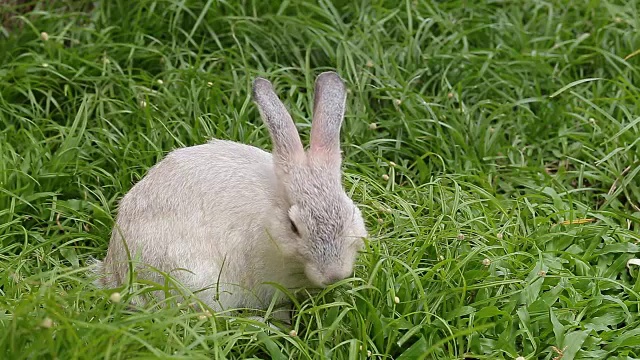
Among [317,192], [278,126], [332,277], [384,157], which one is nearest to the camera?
[332,277]

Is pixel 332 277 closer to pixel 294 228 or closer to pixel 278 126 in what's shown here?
pixel 294 228

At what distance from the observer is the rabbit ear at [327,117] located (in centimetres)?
517

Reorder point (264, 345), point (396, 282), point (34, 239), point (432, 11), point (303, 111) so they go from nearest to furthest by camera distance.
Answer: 1. point (264, 345)
2. point (396, 282)
3. point (34, 239)
4. point (303, 111)
5. point (432, 11)

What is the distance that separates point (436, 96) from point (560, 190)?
1.22m

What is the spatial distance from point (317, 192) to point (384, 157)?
67.5 inches

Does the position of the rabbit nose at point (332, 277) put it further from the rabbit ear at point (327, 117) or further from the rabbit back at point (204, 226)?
the rabbit ear at point (327, 117)

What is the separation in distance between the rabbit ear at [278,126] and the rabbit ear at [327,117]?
10cm

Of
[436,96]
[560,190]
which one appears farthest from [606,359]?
[436,96]

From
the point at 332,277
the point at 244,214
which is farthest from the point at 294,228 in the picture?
the point at 244,214

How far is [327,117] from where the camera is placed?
5270 mm

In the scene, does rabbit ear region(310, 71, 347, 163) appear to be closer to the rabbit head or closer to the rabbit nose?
the rabbit head

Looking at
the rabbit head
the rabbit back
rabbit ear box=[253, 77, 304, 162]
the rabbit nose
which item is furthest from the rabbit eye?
rabbit ear box=[253, 77, 304, 162]

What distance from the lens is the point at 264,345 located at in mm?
4797

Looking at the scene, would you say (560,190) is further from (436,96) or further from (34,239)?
(34,239)
